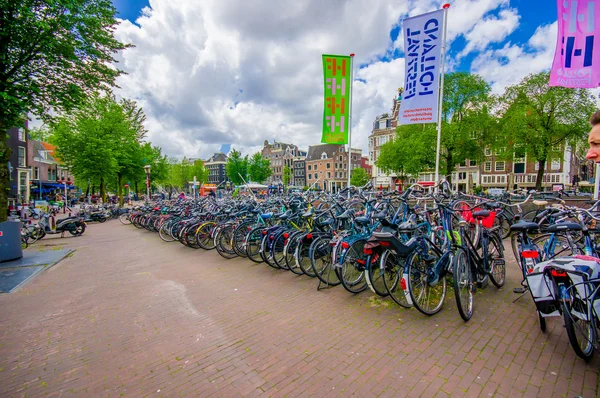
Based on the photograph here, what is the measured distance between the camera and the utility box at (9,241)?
6.54 meters

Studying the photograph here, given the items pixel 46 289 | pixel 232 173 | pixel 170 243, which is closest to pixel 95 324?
pixel 46 289

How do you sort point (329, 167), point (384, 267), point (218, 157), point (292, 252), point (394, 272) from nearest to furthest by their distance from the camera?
point (384, 267), point (394, 272), point (292, 252), point (329, 167), point (218, 157)

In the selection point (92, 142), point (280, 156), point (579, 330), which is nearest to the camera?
point (579, 330)

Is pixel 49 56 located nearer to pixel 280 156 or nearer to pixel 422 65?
pixel 422 65

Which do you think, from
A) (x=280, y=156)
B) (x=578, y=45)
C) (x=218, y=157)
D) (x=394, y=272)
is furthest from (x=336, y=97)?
(x=218, y=157)

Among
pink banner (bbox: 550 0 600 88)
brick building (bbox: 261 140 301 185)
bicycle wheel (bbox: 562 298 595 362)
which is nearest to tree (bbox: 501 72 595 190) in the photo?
pink banner (bbox: 550 0 600 88)

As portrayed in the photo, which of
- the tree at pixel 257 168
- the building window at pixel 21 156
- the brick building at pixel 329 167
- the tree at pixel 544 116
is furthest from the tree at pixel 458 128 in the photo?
the building window at pixel 21 156

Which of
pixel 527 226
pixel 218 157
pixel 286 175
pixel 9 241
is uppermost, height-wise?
pixel 218 157

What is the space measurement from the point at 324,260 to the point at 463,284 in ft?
6.70

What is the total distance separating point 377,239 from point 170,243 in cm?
763

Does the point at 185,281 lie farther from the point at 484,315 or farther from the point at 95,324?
the point at 484,315

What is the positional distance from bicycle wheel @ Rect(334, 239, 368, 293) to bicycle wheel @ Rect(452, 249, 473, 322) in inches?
41.6

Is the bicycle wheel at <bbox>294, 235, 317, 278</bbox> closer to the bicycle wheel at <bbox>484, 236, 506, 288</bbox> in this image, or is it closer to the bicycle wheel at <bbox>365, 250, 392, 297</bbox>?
the bicycle wheel at <bbox>365, 250, 392, 297</bbox>

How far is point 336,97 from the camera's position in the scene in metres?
11.2
